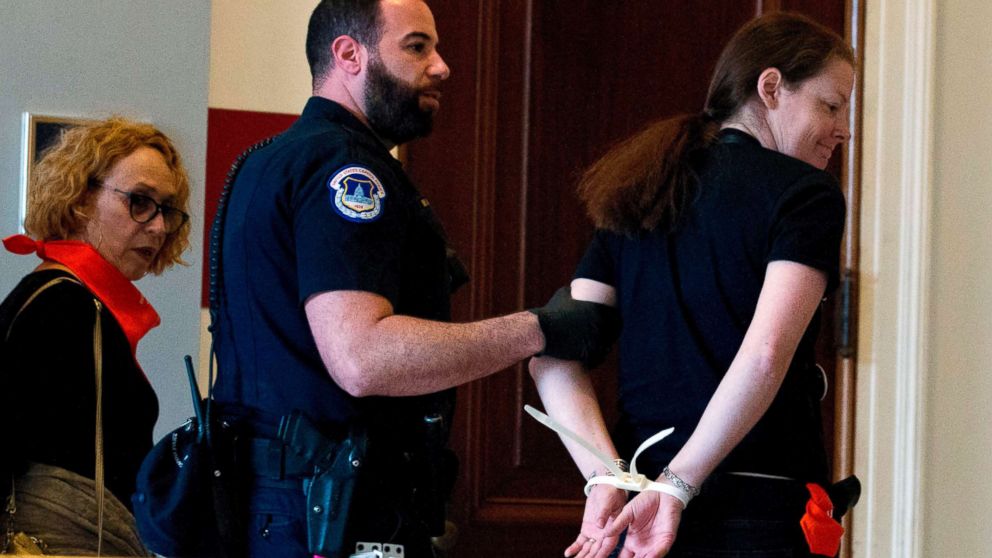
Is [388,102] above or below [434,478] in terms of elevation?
above

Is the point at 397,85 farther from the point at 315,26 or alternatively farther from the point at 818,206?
the point at 818,206

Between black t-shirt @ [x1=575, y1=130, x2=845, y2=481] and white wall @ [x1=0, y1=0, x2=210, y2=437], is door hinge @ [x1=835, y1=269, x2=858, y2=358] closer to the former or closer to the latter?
black t-shirt @ [x1=575, y1=130, x2=845, y2=481]

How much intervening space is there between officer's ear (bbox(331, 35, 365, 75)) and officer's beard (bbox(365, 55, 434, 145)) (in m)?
0.02

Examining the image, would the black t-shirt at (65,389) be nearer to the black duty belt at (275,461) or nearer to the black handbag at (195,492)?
the black handbag at (195,492)

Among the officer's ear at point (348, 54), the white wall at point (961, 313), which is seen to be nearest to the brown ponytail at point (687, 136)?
the officer's ear at point (348, 54)

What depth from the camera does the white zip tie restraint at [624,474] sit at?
1.43m

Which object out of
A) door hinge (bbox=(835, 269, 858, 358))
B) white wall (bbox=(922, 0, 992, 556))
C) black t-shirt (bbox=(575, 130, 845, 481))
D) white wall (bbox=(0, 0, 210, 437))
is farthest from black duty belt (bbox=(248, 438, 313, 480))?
white wall (bbox=(922, 0, 992, 556))

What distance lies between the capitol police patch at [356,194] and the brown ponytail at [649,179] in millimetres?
281

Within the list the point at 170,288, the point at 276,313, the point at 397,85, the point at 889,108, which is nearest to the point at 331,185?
the point at 276,313

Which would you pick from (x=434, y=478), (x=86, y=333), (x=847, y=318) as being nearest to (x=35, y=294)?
(x=86, y=333)

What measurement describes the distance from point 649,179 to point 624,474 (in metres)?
0.37

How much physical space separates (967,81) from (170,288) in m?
1.82

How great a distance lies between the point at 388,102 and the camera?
1799mm

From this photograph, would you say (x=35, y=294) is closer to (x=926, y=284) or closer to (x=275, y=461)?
(x=275, y=461)
